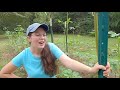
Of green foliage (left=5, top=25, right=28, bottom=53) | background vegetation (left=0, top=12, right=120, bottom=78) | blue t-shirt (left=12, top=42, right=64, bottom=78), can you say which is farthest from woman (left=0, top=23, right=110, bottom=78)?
green foliage (left=5, top=25, right=28, bottom=53)

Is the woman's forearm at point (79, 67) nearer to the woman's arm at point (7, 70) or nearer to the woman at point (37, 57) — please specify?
the woman at point (37, 57)

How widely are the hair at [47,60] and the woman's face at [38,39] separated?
0.03m

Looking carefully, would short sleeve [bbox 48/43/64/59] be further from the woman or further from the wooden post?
the wooden post

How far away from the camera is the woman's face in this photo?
1.74 meters

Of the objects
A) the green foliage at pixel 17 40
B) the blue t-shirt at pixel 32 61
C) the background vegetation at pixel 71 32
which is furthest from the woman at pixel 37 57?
the green foliage at pixel 17 40

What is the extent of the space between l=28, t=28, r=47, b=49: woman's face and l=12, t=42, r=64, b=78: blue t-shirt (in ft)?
0.15

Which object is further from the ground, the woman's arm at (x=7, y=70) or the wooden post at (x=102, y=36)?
the wooden post at (x=102, y=36)

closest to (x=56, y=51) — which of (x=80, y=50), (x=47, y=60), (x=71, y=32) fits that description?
(x=47, y=60)

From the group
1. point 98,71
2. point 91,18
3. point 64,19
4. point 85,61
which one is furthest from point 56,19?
point 98,71

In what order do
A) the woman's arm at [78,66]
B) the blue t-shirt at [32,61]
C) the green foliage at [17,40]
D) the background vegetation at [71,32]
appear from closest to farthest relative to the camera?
the woman's arm at [78,66], the blue t-shirt at [32,61], the background vegetation at [71,32], the green foliage at [17,40]

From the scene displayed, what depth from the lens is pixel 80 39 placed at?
2.31m

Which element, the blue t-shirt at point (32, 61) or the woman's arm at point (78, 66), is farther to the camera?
the blue t-shirt at point (32, 61)

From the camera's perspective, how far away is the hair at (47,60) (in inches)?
68.9
